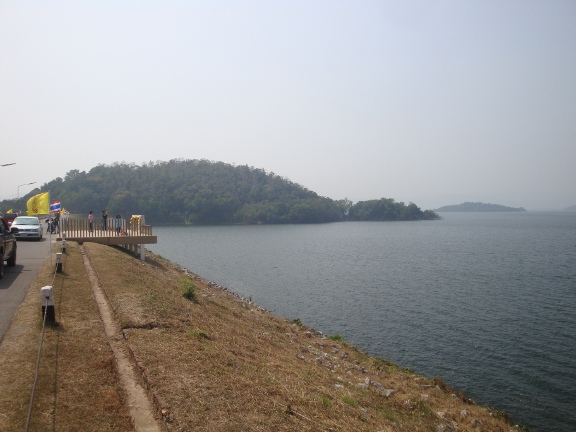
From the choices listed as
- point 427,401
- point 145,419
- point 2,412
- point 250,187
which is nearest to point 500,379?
point 427,401

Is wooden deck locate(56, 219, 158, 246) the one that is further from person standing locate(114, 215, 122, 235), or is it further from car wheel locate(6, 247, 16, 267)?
car wheel locate(6, 247, 16, 267)

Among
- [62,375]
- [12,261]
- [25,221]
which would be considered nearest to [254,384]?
[62,375]

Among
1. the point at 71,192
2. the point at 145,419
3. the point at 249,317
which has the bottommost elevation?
the point at 249,317

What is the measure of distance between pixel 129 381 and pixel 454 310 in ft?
84.3

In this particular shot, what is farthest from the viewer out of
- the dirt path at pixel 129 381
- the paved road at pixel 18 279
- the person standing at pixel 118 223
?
the person standing at pixel 118 223

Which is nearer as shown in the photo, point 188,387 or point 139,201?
point 188,387

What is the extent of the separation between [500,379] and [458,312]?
416 inches

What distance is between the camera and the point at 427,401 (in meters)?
14.4

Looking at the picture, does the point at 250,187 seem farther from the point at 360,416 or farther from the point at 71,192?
the point at 360,416

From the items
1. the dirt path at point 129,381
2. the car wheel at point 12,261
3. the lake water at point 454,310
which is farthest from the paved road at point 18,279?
the lake water at point 454,310

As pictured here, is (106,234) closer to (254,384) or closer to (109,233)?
(109,233)

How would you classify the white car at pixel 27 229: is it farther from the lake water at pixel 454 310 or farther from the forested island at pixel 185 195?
the forested island at pixel 185 195

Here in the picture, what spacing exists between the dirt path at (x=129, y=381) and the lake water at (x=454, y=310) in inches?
532

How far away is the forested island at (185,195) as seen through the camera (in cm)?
13425
